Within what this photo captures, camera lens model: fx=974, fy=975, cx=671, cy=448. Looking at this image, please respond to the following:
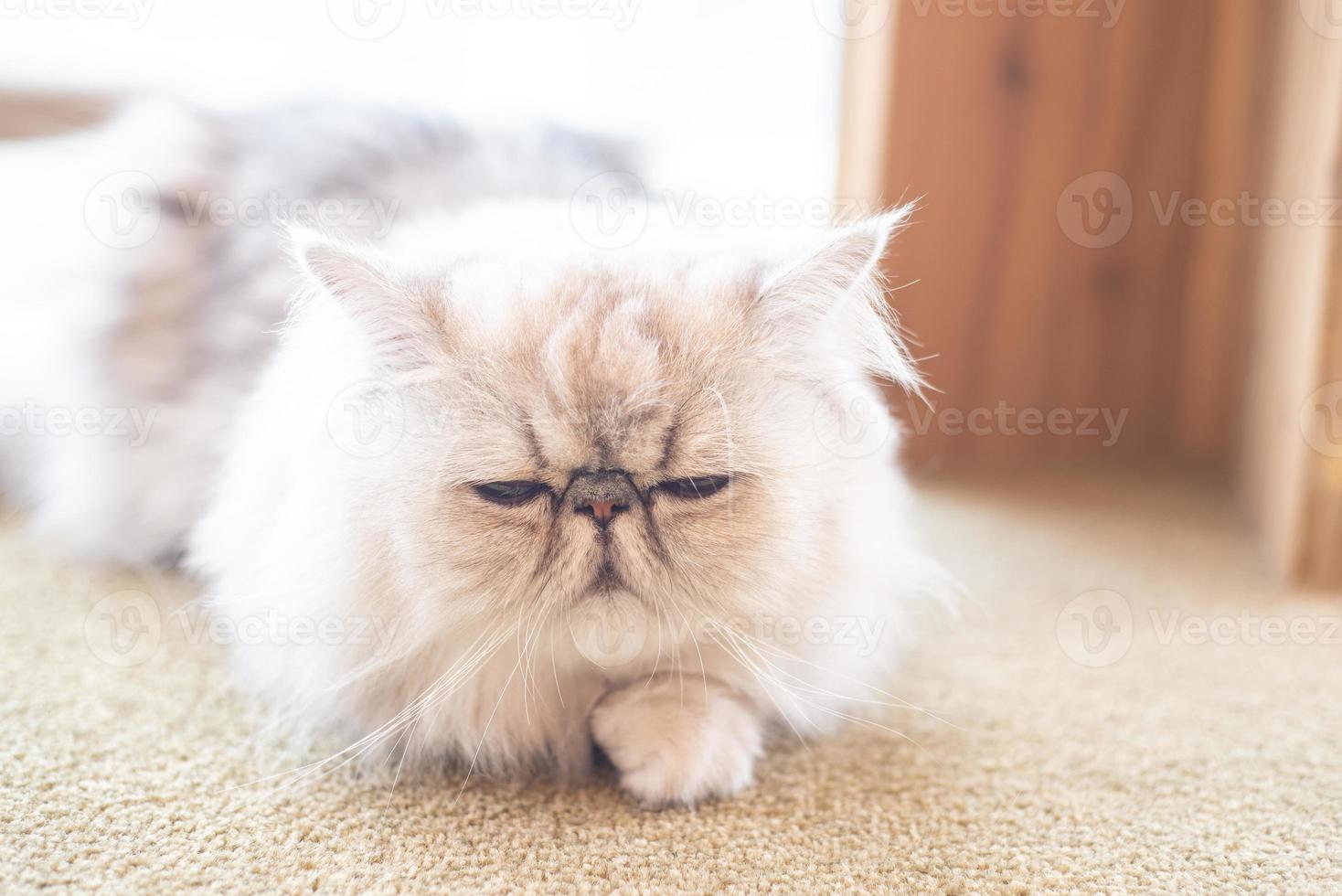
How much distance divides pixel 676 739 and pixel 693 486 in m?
0.28

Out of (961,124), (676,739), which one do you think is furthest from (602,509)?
(961,124)

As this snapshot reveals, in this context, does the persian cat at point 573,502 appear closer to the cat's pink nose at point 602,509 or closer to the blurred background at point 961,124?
the cat's pink nose at point 602,509

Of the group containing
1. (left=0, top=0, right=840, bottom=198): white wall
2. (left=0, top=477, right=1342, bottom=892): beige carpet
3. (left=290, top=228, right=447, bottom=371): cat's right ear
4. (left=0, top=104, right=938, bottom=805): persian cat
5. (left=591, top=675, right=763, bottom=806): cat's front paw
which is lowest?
(left=0, top=477, right=1342, bottom=892): beige carpet

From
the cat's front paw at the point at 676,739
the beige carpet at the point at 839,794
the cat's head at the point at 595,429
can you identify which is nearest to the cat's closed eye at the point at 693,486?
the cat's head at the point at 595,429

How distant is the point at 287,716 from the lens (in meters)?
1.18

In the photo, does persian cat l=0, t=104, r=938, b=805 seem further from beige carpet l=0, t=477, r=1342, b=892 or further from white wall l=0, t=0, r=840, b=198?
white wall l=0, t=0, r=840, b=198

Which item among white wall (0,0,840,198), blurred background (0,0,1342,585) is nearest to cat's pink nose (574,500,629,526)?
blurred background (0,0,1342,585)

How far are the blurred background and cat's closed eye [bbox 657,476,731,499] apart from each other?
914mm

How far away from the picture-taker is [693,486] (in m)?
1.01

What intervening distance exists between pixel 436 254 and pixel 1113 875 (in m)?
1.01

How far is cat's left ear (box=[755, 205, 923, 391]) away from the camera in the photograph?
103 centimetres

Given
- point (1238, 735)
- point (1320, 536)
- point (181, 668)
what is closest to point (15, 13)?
point (181, 668)

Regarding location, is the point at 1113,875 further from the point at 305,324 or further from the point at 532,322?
the point at 305,324

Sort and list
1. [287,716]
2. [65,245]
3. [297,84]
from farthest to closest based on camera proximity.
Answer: [297,84] < [65,245] < [287,716]
